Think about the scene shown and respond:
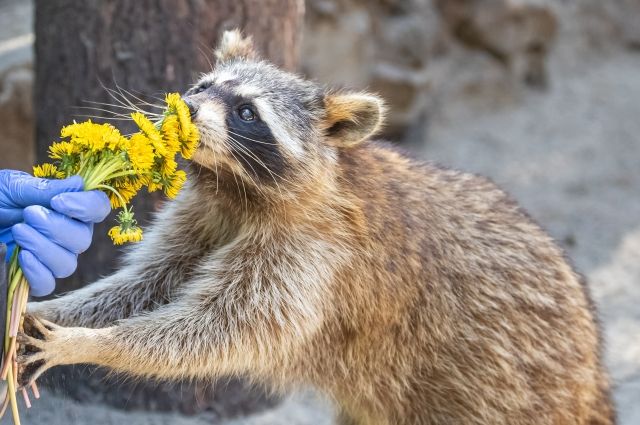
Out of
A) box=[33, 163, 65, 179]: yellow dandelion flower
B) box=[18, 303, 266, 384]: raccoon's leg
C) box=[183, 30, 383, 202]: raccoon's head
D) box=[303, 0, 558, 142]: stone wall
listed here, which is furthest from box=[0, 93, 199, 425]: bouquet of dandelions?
box=[303, 0, 558, 142]: stone wall

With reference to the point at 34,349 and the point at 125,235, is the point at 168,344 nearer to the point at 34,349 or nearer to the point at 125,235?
the point at 34,349

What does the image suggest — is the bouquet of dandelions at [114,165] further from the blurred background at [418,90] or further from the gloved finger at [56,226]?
the blurred background at [418,90]

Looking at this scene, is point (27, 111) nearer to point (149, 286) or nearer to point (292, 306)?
point (149, 286)

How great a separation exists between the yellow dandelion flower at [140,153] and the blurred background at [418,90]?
1.99 metres

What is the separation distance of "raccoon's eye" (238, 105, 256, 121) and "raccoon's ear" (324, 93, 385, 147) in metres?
0.41

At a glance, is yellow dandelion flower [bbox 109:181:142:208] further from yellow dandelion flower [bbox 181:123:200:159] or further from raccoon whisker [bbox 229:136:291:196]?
raccoon whisker [bbox 229:136:291:196]

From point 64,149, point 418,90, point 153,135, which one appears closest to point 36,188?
point 64,149

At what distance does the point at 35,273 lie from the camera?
342 centimetres

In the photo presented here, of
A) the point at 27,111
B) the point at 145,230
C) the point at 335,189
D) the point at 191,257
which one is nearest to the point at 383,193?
the point at 335,189

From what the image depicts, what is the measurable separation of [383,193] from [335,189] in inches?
12.0

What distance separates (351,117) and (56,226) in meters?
1.63

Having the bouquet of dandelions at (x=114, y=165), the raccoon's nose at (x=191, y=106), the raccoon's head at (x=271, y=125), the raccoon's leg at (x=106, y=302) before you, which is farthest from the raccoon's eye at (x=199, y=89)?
the raccoon's leg at (x=106, y=302)

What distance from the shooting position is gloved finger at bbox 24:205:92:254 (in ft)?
11.1

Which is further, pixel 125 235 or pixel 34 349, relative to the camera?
pixel 34 349
